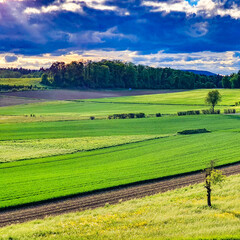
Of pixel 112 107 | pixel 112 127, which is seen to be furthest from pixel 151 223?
pixel 112 107

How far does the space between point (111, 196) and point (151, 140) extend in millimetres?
27224

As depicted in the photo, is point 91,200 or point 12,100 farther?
point 12,100

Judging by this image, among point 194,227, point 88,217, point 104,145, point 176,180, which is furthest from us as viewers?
point 104,145

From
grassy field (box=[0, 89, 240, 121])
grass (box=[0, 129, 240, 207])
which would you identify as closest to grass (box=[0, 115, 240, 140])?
grass (box=[0, 129, 240, 207])

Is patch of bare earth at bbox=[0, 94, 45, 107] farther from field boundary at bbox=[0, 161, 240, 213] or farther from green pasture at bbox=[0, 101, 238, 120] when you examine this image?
field boundary at bbox=[0, 161, 240, 213]

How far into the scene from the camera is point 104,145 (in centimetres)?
5059

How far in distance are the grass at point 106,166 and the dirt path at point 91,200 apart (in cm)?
115

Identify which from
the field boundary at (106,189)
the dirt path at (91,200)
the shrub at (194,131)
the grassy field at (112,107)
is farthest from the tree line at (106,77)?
the dirt path at (91,200)

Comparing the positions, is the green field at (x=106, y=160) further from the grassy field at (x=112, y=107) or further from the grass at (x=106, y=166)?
the grassy field at (x=112, y=107)

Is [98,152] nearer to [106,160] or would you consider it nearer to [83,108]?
[106,160]

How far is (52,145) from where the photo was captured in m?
51.3

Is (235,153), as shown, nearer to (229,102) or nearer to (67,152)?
(67,152)

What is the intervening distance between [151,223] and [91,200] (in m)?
10.3

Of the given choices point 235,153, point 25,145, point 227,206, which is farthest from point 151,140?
point 227,206
